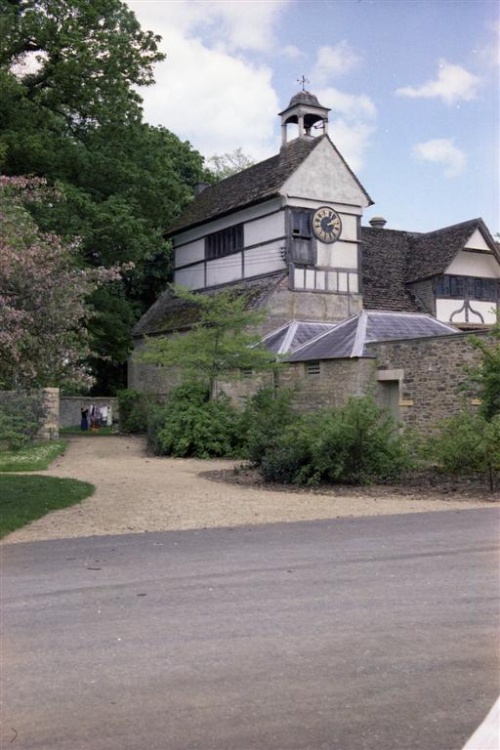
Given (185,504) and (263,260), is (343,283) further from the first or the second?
(185,504)

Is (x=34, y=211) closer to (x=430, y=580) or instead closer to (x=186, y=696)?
(x=430, y=580)

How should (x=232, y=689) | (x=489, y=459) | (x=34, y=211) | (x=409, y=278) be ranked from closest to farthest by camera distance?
(x=232, y=689) < (x=489, y=459) < (x=34, y=211) < (x=409, y=278)

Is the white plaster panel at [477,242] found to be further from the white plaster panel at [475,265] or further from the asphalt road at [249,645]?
the asphalt road at [249,645]

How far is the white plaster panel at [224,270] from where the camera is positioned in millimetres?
28422

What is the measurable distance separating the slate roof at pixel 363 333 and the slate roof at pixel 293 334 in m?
0.75

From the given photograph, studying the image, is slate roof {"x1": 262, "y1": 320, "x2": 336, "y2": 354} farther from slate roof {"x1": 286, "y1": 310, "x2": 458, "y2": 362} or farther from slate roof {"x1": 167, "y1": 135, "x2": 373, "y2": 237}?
slate roof {"x1": 167, "y1": 135, "x2": 373, "y2": 237}

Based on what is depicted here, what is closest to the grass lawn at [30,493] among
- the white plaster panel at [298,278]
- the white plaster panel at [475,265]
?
the white plaster panel at [298,278]

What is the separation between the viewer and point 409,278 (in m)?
30.5

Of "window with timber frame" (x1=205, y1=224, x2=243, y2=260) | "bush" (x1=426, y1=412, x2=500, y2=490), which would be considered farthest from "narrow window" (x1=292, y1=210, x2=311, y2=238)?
"bush" (x1=426, y1=412, x2=500, y2=490)

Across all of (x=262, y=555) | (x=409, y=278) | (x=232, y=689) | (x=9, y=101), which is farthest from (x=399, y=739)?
(x=409, y=278)

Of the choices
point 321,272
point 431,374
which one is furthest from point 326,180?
point 431,374

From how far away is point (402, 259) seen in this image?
104 feet

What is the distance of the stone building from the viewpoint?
72.6ft

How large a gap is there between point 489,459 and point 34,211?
17.5 meters
